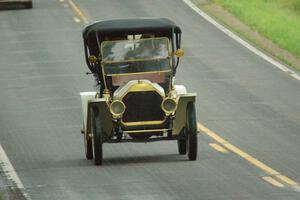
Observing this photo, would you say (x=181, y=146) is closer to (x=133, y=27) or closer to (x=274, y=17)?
(x=133, y=27)

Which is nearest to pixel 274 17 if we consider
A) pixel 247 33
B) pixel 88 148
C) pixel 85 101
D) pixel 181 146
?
pixel 247 33

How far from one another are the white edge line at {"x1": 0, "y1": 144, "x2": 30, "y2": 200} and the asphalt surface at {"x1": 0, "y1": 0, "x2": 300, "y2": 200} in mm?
109

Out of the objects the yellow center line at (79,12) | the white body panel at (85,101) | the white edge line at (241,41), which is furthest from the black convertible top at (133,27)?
the yellow center line at (79,12)

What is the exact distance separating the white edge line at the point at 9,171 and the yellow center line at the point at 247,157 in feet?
11.7

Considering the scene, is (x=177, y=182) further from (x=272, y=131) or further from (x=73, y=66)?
(x=73, y=66)

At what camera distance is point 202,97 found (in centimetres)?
2819

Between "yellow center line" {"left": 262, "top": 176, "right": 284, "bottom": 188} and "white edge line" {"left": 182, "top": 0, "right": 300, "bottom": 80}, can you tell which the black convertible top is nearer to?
"yellow center line" {"left": 262, "top": 176, "right": 284, "bottom": 188}

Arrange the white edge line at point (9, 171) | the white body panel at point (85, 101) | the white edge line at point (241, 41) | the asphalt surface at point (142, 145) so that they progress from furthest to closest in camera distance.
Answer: the white edge line at point (241, 41)
the white body panel at point (85, 101)
the white edge line at point (9, 171)
the asphalt surface at point (142, 145)

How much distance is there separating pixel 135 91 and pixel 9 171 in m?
2.28

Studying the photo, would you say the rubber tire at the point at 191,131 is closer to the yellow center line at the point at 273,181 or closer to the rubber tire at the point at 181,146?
the rubber tire at the point at 181,146

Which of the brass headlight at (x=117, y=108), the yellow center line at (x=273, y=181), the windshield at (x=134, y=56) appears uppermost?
the windshield at (x=134, y=56)

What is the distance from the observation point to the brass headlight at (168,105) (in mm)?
19008

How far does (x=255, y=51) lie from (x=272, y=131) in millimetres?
12586

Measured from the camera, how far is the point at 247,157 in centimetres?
1961
